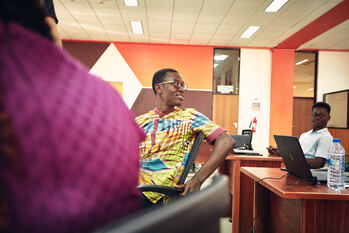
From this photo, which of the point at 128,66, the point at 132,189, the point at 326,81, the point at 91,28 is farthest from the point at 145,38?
the point at 132,189

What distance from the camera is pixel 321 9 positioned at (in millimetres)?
5086

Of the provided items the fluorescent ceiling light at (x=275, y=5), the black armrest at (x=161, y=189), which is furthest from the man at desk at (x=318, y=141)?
the fluorescent ceiling light at (x=275, y=5)

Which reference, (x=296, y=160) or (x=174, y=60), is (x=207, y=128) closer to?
(x=296, y=160)

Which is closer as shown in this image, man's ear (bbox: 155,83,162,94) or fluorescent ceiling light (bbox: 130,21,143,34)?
man's ear (bbox: 155,83,162,94)

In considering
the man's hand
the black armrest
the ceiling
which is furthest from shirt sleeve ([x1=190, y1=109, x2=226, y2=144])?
the ceiling

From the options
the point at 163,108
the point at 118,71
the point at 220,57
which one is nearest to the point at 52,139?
the point at 163,108

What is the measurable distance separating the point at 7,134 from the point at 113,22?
6233 millimetres

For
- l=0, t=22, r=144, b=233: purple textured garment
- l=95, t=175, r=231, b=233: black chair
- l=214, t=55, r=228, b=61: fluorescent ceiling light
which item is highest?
l=214, t=55, r=228, b=61: fluorescent ceiling light

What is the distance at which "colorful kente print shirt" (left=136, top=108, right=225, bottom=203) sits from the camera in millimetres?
1404

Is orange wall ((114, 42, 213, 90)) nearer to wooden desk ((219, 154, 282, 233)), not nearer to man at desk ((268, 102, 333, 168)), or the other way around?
man at desk ((268, 102, 333, 168))

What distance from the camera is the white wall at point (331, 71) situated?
7.39 m

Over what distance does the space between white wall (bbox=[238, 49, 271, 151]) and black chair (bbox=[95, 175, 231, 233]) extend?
7.18 meters

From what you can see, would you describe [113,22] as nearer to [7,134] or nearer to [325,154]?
[325,154]

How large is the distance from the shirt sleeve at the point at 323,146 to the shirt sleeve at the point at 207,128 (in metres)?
1.71
